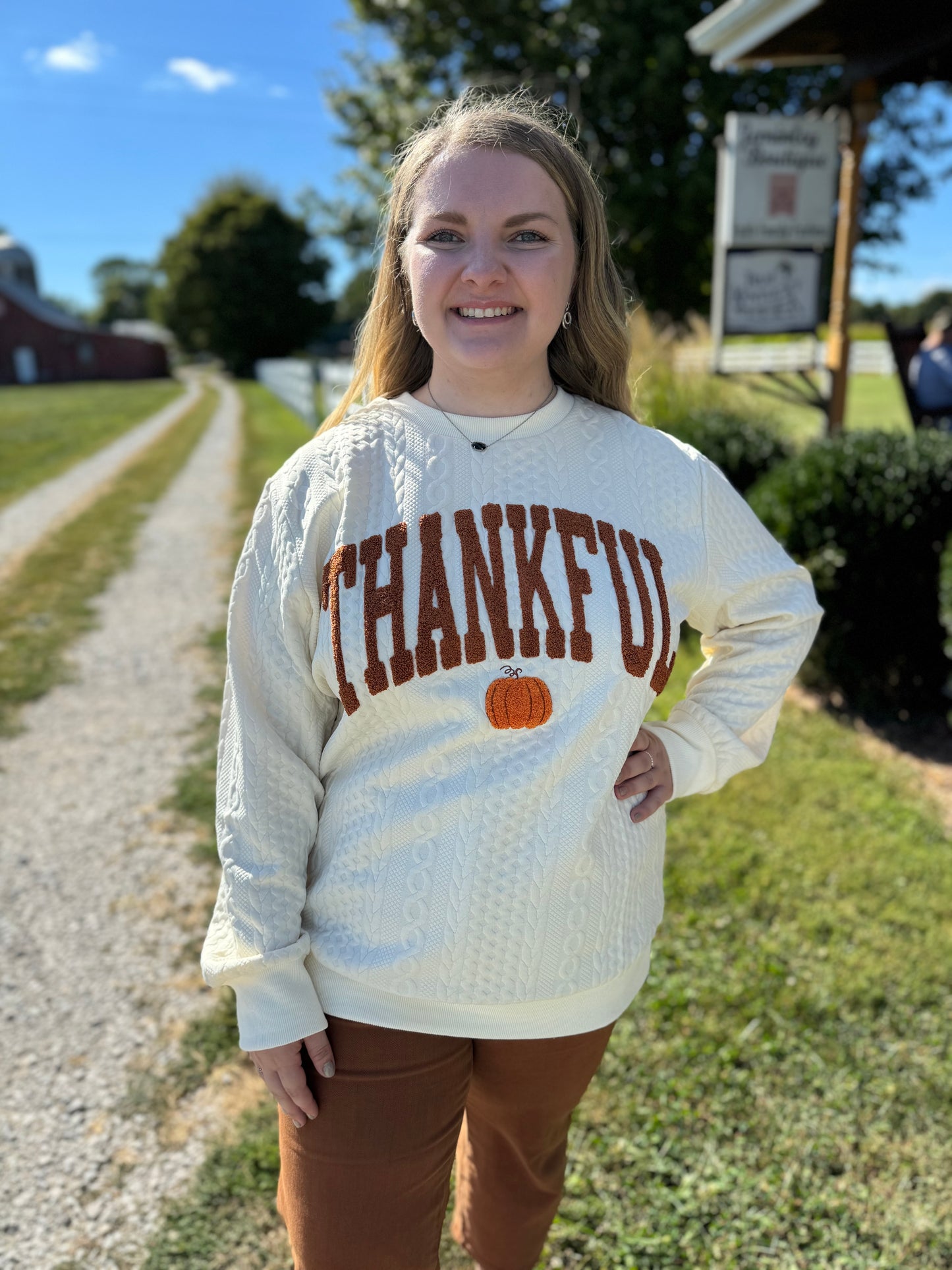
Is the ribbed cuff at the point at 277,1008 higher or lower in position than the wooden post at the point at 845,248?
lower

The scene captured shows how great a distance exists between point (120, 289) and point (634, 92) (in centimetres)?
10940

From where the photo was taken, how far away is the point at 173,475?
12969 millimetres

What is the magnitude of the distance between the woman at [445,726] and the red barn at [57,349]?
58.6 metres

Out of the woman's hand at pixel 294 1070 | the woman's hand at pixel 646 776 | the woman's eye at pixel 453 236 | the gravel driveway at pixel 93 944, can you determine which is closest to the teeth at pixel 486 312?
the woman's eye at pixel 453 236

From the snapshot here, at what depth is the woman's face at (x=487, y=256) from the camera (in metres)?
1.34

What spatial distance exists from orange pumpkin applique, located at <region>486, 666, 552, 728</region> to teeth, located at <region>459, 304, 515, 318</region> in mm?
517

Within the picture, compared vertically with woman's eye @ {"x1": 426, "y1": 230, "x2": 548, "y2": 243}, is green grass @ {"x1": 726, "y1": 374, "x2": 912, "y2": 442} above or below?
below

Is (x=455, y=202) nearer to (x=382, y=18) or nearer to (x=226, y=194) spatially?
(x=382, y=18)

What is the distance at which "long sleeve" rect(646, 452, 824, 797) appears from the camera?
4.98 feet

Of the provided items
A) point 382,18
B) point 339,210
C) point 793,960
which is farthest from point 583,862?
point 339,210

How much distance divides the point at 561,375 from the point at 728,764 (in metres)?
0.73

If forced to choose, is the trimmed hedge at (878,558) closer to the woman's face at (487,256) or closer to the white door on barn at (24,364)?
the woman's face at (487,256)

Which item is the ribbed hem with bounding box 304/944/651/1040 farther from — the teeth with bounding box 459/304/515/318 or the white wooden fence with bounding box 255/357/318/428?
the white wooden fence with bounding box 255/357/318/428

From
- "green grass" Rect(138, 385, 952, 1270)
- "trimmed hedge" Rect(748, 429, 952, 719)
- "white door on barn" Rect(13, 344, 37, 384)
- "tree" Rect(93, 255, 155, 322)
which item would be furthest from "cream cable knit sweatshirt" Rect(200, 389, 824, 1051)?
"tree" Rect(93, 255, 155, 322)
